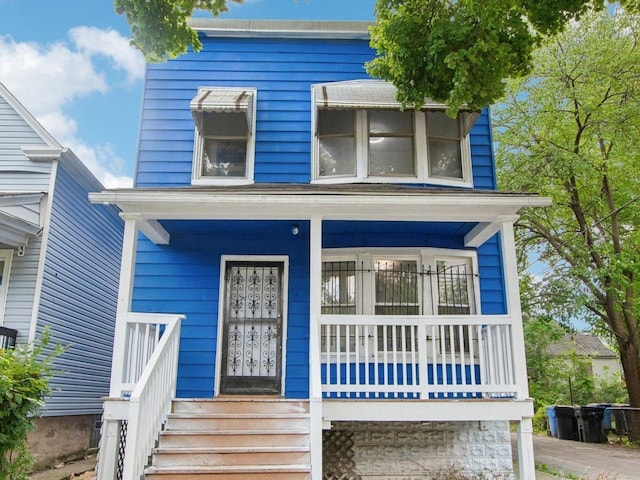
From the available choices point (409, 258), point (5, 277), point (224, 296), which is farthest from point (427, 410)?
point (5, 277)

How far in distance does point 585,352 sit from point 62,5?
30.7m

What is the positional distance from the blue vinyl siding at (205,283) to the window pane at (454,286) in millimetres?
1977

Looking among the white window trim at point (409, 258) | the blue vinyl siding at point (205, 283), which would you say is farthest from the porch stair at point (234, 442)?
the white window trim at point (409, 258)

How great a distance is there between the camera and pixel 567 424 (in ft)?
47.1

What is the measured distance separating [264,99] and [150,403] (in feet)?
16.9

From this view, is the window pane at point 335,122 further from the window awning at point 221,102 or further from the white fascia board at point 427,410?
the white fascia board at point 427,410

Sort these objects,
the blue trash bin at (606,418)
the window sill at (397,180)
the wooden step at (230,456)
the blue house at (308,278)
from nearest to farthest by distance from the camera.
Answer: the wooden step at (230,456) < the blue house at (308,278) < the window sill at (397,180) < the blue trash bin at (606,418)

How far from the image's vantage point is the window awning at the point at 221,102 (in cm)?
775

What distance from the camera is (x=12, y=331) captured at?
7.98 metres

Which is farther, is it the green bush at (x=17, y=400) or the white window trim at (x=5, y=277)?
→ the white window trim at (x=5, y=277)

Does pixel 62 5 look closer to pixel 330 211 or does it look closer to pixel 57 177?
pixel 57 177

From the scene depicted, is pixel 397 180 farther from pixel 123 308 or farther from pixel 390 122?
pixel 123 308

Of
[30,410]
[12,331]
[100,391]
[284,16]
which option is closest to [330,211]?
[30,410]

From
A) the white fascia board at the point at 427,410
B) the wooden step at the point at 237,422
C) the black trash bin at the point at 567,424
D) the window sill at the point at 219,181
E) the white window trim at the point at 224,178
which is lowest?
the black trash bin at the point at 567,424
